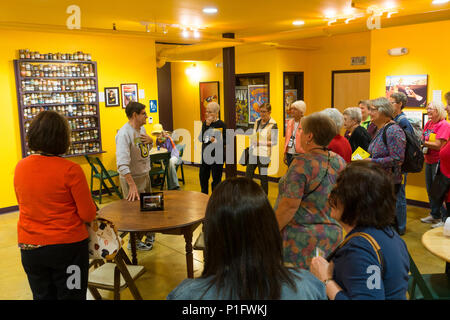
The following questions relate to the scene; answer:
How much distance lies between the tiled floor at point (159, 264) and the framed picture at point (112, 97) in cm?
286

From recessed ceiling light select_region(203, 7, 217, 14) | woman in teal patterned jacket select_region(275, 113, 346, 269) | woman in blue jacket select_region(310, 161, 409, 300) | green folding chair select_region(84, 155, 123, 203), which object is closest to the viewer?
woman in blue jacket select_region(310, 161, 409, 300)

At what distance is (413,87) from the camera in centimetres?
604

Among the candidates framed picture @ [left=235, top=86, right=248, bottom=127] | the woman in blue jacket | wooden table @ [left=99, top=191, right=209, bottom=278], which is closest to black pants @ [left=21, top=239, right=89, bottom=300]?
wooden table @ [left=99, top=191, right=209, bottom=278]

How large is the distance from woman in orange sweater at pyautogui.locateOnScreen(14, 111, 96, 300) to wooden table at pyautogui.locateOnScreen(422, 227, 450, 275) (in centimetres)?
213

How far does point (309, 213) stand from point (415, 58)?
4.70 m

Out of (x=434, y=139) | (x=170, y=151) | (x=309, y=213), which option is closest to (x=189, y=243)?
(x=309, y=213)

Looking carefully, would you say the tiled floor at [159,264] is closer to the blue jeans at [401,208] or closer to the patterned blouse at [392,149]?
the blue jeans at [401,208]

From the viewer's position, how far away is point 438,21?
5812mm

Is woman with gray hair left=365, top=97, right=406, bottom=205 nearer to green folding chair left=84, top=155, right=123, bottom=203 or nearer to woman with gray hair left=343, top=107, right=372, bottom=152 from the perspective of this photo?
woman with gray hair left=343, top=107, right=372, bottom=152

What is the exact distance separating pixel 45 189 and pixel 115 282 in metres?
1.02

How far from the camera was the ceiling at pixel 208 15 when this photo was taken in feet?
17.0

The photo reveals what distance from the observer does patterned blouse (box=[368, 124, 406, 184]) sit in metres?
4.15
